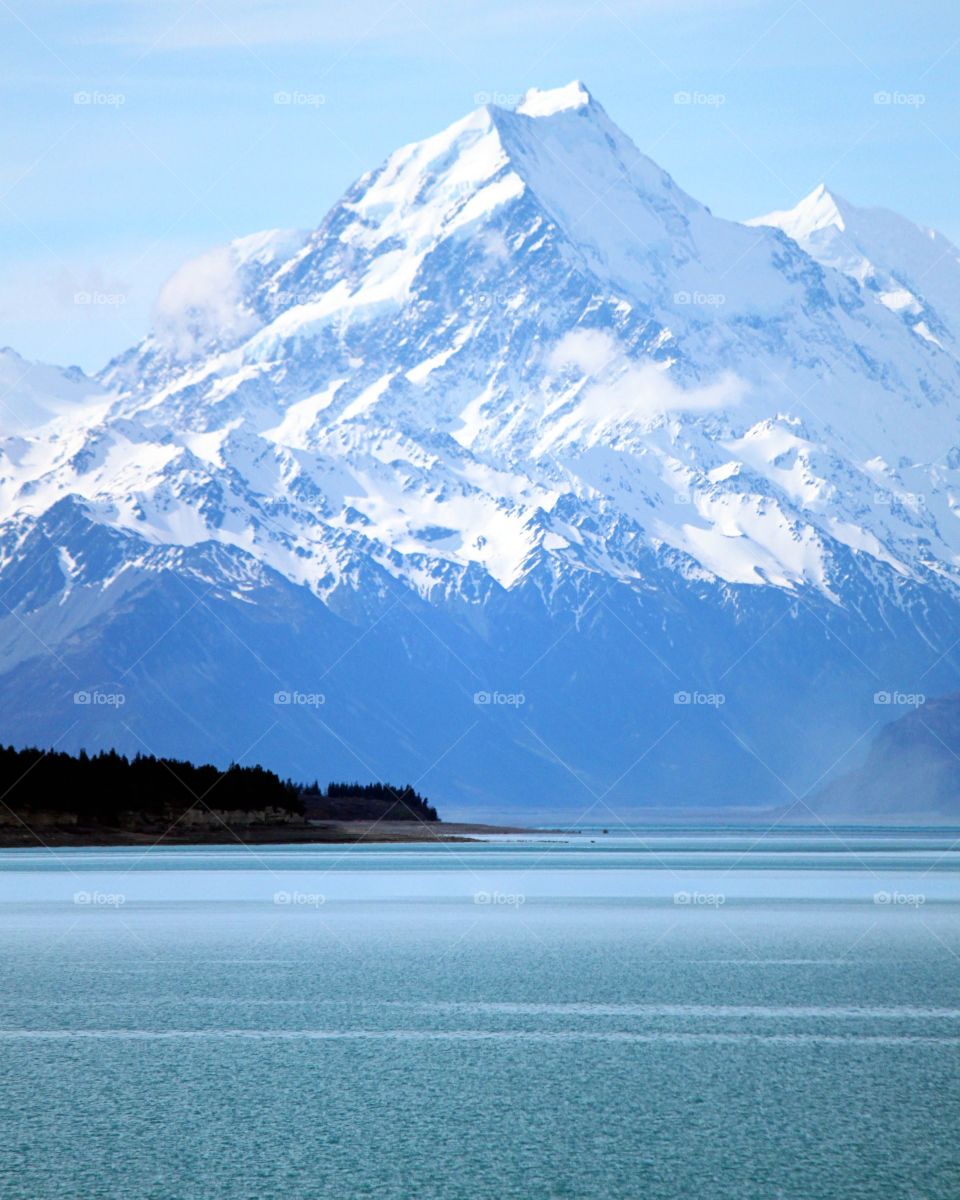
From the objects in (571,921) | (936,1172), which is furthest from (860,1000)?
(571,921)

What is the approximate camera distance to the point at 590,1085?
50.9 meters

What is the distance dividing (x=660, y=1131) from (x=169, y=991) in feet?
87.3

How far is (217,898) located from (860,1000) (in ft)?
201

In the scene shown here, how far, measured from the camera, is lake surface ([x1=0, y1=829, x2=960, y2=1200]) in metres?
42.3

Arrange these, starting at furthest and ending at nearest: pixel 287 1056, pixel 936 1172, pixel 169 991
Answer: pixel 169 991, pixel 287 1056, pixel 936 1172

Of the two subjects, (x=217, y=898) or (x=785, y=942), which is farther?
(x=217, y=898)

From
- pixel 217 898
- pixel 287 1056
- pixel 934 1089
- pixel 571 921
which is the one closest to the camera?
pixel 934 1089

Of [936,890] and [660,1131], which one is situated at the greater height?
[936,890]

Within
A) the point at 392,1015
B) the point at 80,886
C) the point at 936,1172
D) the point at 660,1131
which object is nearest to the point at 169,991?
the point at 392,1015

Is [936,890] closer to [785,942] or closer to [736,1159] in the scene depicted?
[785,942]

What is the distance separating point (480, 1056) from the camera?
5531 centimetres

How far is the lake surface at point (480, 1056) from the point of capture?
1665 inches

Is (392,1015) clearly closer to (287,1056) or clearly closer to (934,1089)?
(287,1056)

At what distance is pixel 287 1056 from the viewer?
55.4m
